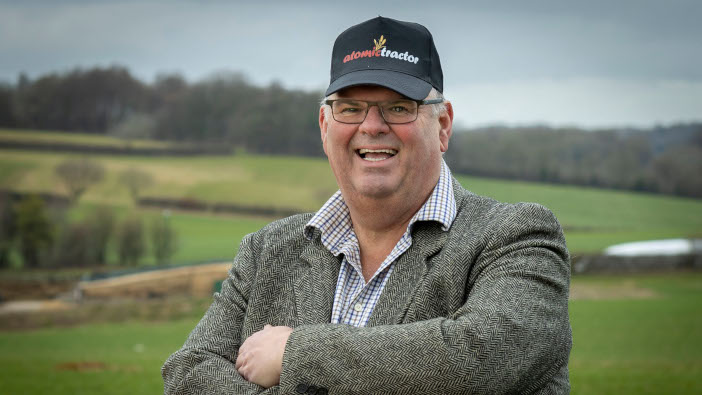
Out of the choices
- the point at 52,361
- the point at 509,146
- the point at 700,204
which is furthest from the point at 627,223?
the point at 52,361

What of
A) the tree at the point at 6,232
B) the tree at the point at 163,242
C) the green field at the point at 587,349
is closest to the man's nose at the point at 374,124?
the green field at the point at 587,349

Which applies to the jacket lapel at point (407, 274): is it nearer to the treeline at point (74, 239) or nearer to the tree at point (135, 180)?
the treeline at point (74, 239)

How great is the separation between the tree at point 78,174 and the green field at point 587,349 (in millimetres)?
30316

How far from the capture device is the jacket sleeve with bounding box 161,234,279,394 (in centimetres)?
228

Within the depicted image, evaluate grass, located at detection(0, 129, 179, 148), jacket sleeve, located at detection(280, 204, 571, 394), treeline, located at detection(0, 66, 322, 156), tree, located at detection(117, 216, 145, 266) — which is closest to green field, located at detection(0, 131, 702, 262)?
grass, located at detection(0, 129, 179, 148)

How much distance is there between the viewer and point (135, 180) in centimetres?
5275

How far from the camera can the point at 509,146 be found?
6172cm

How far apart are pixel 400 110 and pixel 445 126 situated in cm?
26

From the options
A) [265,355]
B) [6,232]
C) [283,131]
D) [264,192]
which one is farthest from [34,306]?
[283,131]

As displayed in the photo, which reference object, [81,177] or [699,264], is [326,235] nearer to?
[699,264]

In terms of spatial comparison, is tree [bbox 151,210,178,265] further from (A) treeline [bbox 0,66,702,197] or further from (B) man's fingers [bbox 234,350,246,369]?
(B) man's fingers [bbox 234,350,246,369]

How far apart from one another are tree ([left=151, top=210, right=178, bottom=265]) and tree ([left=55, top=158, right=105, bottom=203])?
9.93 m

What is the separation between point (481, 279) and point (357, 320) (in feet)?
1.39

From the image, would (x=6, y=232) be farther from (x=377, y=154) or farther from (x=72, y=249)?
(x=377, y=154)
